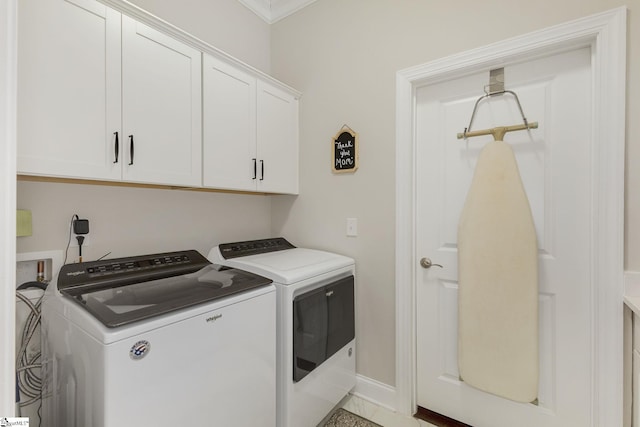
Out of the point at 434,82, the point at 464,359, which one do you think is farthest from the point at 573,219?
the point at 434,82

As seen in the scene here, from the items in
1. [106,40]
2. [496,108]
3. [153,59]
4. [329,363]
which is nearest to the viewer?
[106,40]

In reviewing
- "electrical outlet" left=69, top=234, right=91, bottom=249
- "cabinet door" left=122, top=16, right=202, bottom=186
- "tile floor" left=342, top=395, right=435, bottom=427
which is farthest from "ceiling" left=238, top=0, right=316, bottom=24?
"tile floor" left=342, top=395, right=435, bottom=427

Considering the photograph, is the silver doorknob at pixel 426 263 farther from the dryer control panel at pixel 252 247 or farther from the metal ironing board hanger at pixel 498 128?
the dryer control panel at pixel 252 247

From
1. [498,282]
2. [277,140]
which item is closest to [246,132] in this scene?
[277,140]

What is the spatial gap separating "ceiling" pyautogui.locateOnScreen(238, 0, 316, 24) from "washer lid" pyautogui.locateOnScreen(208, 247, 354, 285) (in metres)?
1.86

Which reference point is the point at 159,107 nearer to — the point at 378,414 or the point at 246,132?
the point at 246,132

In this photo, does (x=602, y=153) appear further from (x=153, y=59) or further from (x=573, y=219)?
(x=153, y=59)

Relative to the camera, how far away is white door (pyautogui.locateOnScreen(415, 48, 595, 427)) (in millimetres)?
1418

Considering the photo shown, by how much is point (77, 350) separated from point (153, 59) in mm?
1243

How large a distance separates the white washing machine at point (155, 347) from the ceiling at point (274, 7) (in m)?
2.04

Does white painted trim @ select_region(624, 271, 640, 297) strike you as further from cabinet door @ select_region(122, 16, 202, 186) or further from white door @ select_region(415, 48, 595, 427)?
cabinet door @ select_region(122, 16, 202, 186)

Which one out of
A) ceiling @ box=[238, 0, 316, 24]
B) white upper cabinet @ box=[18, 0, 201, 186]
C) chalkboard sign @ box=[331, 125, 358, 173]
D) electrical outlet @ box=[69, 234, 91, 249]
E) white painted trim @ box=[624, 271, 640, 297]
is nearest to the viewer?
white upper cabinet @ box=[18, 0, 201, 186]

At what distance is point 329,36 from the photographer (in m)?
2.12

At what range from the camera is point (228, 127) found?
5.64 feet
